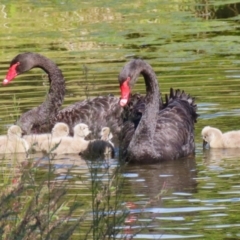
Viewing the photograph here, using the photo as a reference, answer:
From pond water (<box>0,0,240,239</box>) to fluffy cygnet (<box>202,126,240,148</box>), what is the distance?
0.34ft

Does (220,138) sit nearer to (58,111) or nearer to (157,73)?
(58,111)

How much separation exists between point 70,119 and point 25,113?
624mm

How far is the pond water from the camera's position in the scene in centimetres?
779

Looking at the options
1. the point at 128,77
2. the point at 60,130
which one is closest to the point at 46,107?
→ the point at 60,130

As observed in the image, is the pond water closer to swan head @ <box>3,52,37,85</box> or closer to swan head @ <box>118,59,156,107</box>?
swan head @ <box>118,59,156,107</box>

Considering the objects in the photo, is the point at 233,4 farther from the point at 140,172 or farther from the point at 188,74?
the point at 140,172

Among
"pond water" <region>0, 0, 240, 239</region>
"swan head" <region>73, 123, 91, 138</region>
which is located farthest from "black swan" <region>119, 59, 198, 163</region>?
"swan head" <region>73, 123, 91, 138</region>

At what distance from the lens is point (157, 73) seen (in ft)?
48.9

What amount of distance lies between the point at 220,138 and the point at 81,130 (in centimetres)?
153

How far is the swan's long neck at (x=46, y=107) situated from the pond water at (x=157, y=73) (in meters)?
0.28

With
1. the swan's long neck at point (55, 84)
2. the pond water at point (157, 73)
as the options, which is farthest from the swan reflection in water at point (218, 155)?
the swan's long neck at point (55, 84)

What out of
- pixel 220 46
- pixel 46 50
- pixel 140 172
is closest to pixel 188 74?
pixel 220 46

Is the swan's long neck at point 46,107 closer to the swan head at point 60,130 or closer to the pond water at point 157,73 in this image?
the pond water at point 157,73

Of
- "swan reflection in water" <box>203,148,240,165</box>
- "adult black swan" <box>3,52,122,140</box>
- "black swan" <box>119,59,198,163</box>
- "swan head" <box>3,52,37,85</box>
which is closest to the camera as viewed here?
"swan reflection in water" <box>203,148,240,165</box>
